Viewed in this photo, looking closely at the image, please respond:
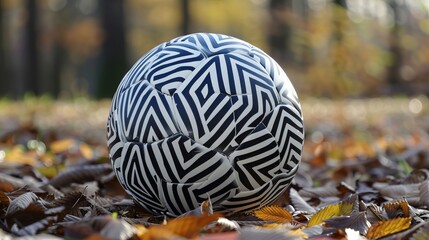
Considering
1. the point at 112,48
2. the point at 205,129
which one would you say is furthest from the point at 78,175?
the point at 112,48

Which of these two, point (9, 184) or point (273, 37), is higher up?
point (9, 184)

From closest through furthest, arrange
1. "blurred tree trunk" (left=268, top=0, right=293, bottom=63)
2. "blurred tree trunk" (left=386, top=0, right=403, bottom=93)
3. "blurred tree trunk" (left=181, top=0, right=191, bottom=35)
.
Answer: "blurred tree trunk" (left=268, top=0, right=293, bottom=63) → "blurred tree trunk" (left=386, top=0, right=403, bottom=93) → "blurred tree trunk" (left=181, top=0, right=191, bottom=35)

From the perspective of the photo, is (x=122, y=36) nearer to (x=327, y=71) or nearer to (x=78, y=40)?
(x=327, y=71)

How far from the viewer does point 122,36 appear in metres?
17.6

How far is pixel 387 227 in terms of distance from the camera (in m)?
2.53

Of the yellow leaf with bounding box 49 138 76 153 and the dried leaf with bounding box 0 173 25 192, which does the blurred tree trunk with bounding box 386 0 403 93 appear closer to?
the yellow leaf with bounding box 49 138 76 153

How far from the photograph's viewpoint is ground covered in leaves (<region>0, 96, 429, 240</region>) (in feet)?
7.46

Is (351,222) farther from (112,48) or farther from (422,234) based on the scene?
(112,48)

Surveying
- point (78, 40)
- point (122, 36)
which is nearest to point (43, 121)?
point (122, 36)

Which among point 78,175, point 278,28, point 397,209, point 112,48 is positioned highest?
point 397,209

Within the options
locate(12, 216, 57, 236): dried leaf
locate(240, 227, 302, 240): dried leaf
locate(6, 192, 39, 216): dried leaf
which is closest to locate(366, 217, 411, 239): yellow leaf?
locate(240, 227, 302, 240): dried leaf

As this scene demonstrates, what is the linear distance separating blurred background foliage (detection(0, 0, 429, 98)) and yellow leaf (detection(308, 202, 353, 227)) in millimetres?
8109

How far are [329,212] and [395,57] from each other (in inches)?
991

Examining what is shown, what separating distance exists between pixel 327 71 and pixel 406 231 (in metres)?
18.5
